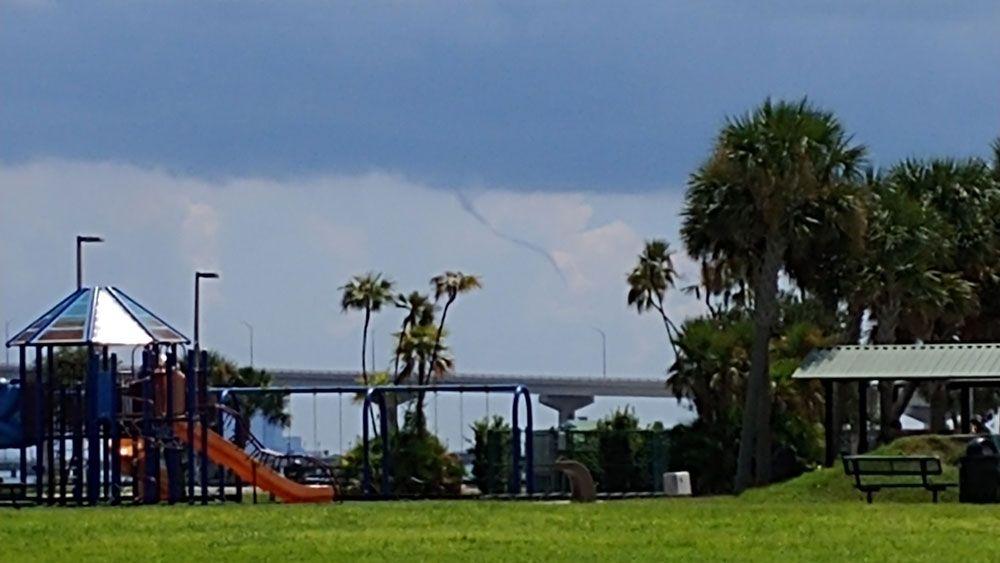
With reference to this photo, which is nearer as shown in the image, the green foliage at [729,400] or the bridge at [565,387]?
the green foliage at [729,400]

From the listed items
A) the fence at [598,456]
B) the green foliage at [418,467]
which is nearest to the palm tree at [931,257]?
the fence at [598,456]

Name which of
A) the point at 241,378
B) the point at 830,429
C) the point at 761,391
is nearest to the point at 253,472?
the point at 761,391

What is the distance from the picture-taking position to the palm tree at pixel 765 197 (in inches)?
1994

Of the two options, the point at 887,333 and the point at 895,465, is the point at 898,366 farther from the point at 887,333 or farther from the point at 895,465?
the point at 895,465

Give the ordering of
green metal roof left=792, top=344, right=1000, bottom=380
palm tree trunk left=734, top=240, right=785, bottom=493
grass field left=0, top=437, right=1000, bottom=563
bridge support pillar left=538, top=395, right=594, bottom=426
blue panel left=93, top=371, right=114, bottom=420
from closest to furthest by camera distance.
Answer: grass field left=0, top=437, right=1000, bottom=563 → blue panel left=93, top=371, right=114, bottom=420 → green metal roof left=792, top=344, right=1000, bottom=380 → palm tree trunk left=734, top=240, right=785, bottom=493 → bridge support pillar left=538, top=395, right=594, bottom=426

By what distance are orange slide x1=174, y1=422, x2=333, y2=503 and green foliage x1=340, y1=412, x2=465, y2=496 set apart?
28.0 ft

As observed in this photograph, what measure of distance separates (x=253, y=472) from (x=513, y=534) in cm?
1778

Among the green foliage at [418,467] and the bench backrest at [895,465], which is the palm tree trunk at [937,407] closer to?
the green foliage at [418,467]

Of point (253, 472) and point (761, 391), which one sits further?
point (761, 391)

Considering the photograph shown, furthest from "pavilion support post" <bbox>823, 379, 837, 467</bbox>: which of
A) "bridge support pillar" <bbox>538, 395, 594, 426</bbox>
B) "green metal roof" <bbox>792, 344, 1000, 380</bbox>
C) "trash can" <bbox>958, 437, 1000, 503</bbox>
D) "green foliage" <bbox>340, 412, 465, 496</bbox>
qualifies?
"bridge support pillar" <bbox>538, 395, 594, 426</bbox>

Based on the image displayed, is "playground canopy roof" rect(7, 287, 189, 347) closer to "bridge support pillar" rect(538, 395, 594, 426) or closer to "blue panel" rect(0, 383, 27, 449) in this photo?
"blue panel" rect(0, 383, 27, 449)

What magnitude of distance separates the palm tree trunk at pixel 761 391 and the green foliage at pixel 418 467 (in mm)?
6630

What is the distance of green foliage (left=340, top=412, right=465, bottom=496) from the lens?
173 feet

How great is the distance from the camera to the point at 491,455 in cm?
5356
